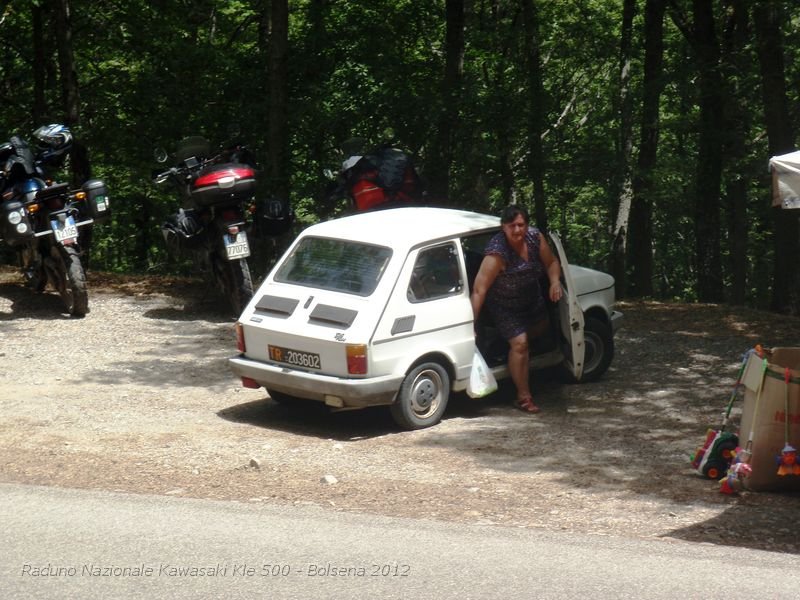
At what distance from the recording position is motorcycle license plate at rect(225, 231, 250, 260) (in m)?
13.1


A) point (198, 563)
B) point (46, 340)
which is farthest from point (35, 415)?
point (198, 563)

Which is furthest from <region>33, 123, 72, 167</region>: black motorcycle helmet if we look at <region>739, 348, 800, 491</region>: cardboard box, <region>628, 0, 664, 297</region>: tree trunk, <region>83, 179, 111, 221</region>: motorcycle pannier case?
<region>739, 348, 800, 491</region>: cardboard box

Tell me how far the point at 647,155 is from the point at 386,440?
11213 millimetres

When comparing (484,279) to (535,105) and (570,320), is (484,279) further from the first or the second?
(535,105)

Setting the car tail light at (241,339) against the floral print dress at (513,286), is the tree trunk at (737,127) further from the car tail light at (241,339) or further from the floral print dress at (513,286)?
the car tail light at (241,339)

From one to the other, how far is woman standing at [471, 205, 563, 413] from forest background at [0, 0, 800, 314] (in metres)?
6.23

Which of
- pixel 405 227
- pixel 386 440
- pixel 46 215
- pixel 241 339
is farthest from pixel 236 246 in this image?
pixel 386 440

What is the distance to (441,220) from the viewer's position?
33.9 ft

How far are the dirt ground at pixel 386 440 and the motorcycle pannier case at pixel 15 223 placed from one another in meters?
1.03

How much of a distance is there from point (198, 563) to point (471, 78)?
451 inches

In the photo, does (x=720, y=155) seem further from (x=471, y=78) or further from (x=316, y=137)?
(x=316, y=137)

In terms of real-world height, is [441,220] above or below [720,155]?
below

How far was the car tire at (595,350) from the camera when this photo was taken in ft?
36.6

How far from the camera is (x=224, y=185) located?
1312 cm
